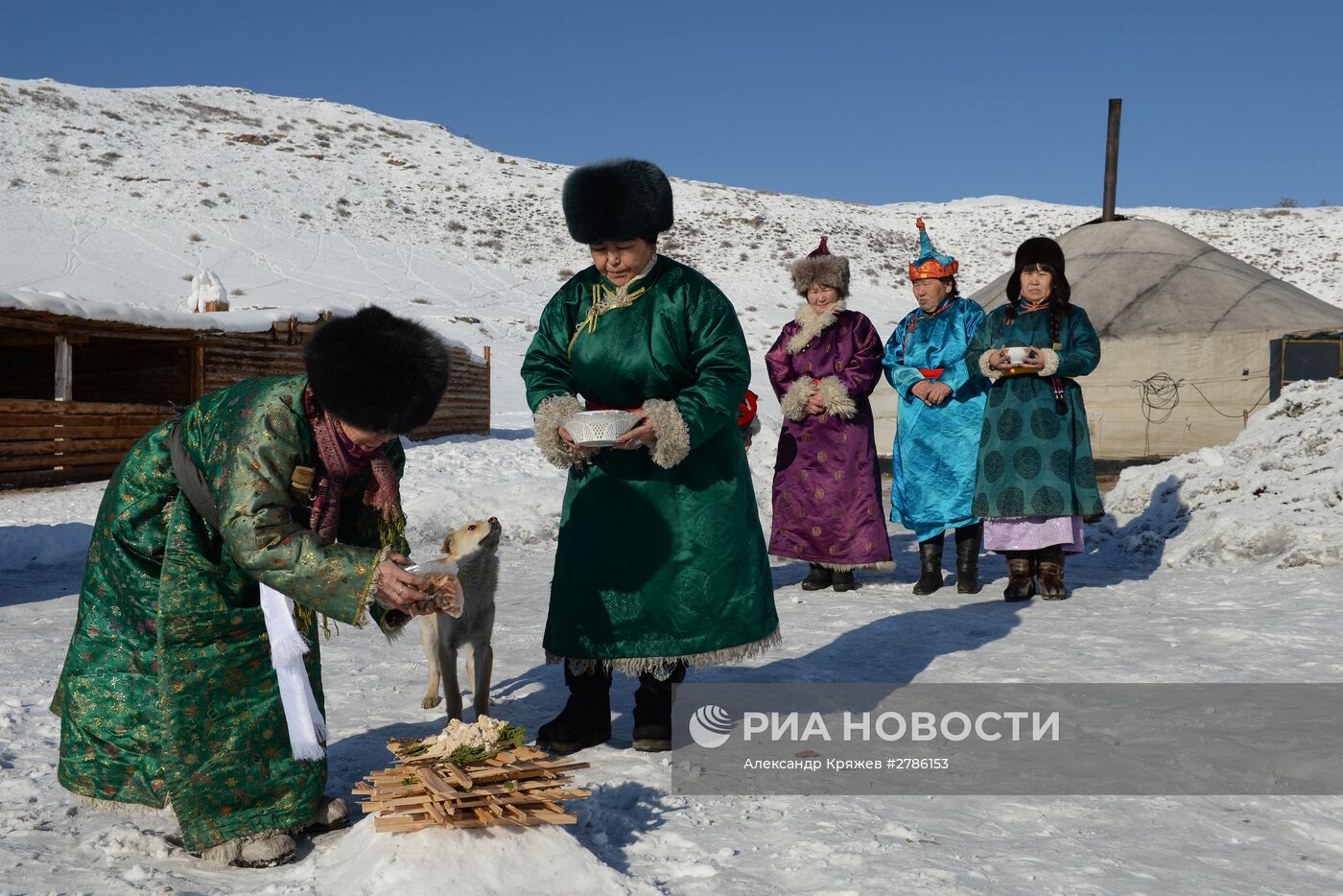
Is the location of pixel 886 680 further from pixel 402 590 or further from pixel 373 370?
pixel 373 370

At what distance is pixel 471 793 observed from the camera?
2441mm

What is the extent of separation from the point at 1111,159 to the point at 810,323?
10581mm

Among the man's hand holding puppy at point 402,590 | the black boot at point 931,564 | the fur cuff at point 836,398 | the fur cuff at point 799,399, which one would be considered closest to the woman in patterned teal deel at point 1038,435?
the black boot at point 931,564

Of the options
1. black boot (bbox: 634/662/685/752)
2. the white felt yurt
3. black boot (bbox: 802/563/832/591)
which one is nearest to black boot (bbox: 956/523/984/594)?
black boot (bbox: 802/563/832/591)

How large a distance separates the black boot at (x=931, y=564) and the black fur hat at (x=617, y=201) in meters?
4.01

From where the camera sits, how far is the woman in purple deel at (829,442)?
22.4ft

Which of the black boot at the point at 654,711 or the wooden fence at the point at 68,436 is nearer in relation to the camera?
the black boot at the point at 654,711

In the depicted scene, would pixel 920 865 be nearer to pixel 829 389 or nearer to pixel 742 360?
pixel 742 360

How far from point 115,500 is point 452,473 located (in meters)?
10.3

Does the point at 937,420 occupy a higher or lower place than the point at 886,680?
higher

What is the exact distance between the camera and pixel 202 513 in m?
2.62

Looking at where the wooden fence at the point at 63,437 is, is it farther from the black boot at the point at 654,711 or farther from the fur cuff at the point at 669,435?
the fur cuff at the point at 669,435

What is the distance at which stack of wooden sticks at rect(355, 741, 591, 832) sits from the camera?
2422 millimetres

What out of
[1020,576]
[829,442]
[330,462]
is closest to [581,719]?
[330,462]
